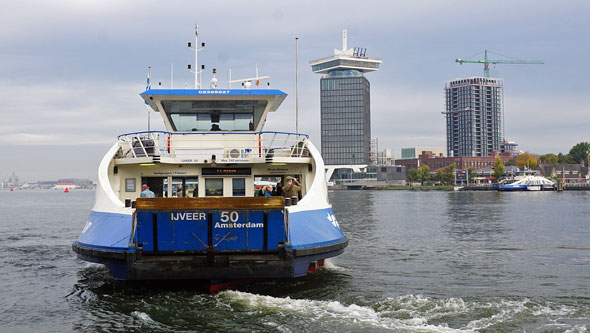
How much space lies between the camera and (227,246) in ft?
35.4

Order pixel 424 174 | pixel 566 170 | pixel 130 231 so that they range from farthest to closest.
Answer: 1. pixel 424 174
2. pixel 566 170
3. pixel 130 231

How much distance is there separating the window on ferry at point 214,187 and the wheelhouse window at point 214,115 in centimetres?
179

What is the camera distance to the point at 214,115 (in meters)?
16.1

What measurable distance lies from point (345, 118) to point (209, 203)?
7262 inches

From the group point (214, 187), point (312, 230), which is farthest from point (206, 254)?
point (214, 187)

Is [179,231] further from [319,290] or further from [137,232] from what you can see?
[319,290]

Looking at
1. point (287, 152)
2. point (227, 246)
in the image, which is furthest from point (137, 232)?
point (287, 152)

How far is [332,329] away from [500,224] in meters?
27.1

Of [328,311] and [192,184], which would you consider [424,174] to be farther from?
[328,311]

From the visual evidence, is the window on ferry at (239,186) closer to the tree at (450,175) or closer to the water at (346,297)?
the water at (346,297)

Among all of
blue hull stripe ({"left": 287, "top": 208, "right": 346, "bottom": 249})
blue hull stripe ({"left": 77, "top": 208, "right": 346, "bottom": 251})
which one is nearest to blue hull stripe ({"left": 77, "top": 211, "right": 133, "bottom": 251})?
blue hull stripe ({"left": 77, "top": 208, "right": 346, "bottom": 251})

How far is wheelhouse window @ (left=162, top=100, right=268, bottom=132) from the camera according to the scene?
15.7 meters

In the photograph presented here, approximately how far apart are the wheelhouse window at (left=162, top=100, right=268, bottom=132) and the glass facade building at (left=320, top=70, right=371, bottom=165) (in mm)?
176998

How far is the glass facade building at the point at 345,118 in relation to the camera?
Result: 19250 cm
